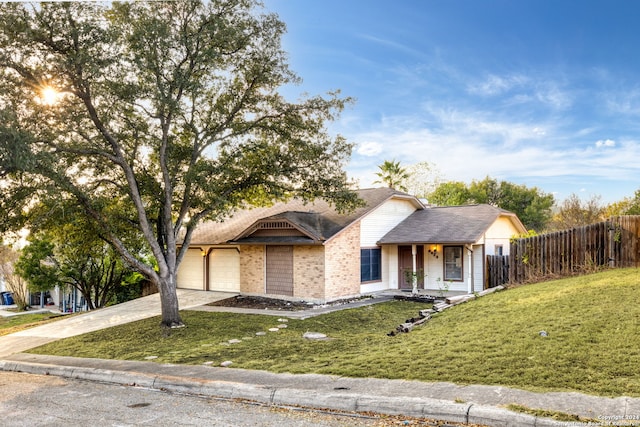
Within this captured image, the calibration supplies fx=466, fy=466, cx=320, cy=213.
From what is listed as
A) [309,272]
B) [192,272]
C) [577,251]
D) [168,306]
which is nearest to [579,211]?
[577,251]

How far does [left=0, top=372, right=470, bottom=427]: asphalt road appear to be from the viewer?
5.75 meters

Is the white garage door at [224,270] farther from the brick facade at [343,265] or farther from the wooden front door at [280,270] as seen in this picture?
the brick facade at [343,265]

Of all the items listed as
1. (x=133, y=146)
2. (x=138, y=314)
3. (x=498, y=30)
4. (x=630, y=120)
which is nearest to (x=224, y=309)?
(x=138, y=314)

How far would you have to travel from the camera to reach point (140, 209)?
13.9 m

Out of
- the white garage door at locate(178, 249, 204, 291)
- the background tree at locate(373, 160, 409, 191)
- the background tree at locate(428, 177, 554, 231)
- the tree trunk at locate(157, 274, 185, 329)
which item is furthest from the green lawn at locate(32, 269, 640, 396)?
the background tree at locate(428, 177, 554, 231)

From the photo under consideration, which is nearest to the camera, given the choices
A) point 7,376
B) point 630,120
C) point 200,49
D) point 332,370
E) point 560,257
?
point 332,370

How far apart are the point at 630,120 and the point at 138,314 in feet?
78.3

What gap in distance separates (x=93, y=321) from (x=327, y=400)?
46.6 feet

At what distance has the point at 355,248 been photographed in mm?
19672

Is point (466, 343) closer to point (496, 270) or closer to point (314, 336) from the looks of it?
point (314, 336)

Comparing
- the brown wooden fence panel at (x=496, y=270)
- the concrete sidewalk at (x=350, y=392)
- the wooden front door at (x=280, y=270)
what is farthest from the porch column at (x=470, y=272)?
the concrete sidewalk at (x=350, y=392)

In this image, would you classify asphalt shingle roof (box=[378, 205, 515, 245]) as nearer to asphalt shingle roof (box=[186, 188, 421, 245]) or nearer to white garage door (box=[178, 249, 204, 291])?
asphalt shingle roof (box=[186, 188, 421, 245])

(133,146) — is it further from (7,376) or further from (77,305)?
(77,305)

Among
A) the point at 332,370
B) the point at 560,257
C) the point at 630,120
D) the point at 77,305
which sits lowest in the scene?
the point at 77,305
